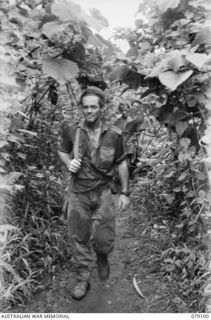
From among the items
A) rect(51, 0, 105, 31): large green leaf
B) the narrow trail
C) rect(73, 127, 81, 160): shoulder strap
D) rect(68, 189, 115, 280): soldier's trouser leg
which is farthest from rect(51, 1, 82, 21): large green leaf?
the narrow trail

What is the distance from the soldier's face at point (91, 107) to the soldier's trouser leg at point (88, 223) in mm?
646

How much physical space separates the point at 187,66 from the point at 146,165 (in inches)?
128

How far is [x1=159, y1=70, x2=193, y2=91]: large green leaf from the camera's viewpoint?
8.86ft

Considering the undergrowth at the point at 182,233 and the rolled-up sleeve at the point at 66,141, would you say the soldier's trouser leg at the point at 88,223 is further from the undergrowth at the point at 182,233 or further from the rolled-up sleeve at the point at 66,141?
the undergrowth at the point at 182,233

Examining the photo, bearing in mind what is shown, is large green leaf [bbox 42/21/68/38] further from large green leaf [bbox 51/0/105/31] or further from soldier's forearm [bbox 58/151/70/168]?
soldier's forearm [bbox 58/151/70/168]

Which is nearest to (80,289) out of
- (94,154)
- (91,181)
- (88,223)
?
(88,223)

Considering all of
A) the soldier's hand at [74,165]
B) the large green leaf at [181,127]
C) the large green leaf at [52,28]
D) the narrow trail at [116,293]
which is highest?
the large green leaf at [52,28]

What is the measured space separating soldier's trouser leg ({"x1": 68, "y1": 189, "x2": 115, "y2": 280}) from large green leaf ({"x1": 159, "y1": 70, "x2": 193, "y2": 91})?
126 cm

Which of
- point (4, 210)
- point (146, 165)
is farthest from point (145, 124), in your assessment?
point (146, 165)

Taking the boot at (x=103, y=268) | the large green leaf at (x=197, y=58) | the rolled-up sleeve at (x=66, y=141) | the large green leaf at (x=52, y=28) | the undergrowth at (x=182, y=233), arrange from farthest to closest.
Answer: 1. the boot at (x=103, y=268)
2. the rolled-up sleeve at (x=66, y=141)
3. the undergrowth at (x=182, y=233)
4. the large green leaf at (x=52, y=28)
5. the large green leaf at (x=197, y=58)

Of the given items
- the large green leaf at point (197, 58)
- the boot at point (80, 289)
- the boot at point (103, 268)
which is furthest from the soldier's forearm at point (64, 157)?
the large green leaf at point (197, 58)

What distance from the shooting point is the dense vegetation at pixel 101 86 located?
291cm

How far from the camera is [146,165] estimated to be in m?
6.02

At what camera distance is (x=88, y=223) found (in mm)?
3607
